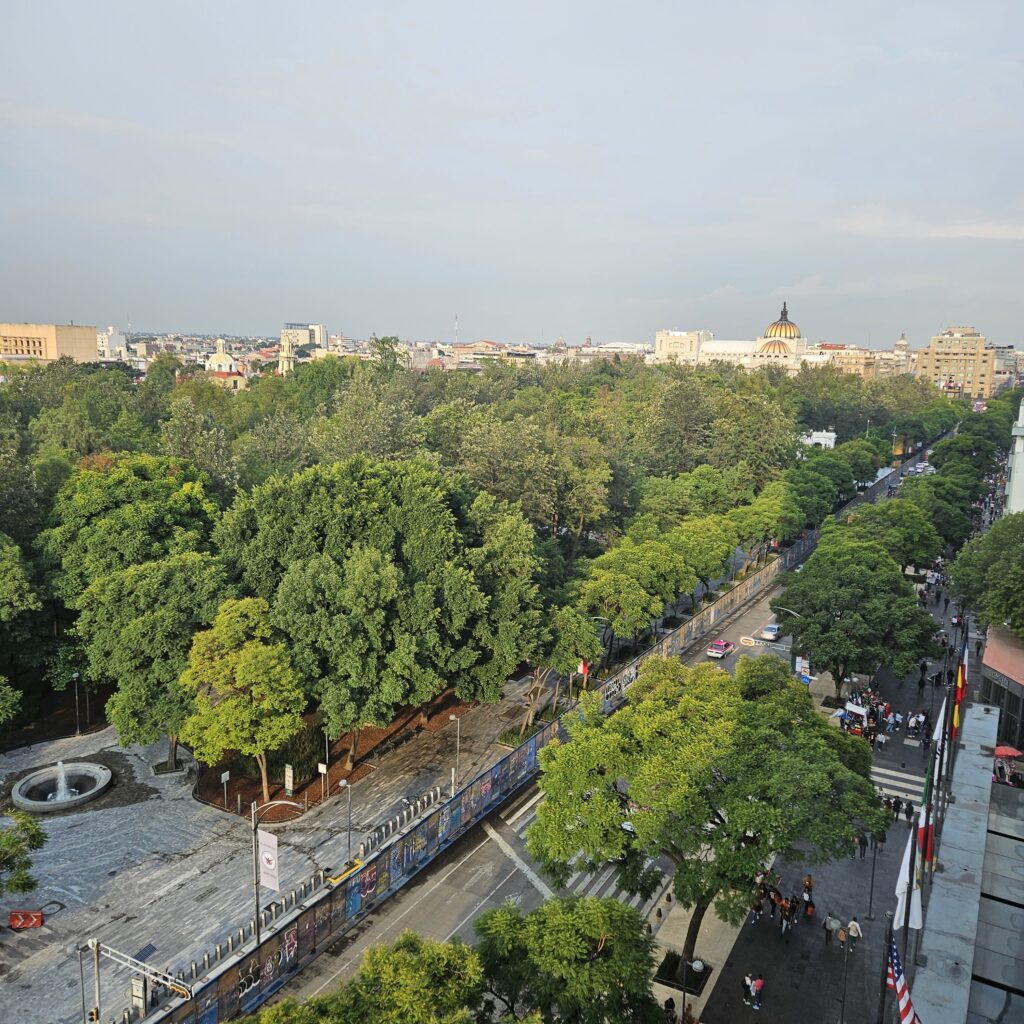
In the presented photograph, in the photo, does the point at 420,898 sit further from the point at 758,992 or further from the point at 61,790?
the point at 61,790

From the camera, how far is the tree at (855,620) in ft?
120

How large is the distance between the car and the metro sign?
3265 centimetres

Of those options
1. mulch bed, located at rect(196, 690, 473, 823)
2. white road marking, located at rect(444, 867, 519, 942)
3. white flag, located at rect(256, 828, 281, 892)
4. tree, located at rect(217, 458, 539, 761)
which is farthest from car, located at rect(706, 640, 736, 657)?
white flag, located at rect(256, 828, 281, 892)

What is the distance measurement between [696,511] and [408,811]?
36797 millimetres

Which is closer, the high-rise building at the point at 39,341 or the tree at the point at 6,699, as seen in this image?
the tree at the point at 6,699

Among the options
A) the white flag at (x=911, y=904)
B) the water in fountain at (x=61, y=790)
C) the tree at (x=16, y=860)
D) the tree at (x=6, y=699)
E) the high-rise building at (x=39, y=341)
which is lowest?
the water in fountain at (x=61, y=790)

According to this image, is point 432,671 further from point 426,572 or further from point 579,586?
point 579,586

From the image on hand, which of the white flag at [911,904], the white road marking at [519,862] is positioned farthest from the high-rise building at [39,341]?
the white flag at [911,904]

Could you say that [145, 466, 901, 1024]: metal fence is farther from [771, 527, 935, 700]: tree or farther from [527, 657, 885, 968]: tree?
[771, 527, 935, 700]: tree

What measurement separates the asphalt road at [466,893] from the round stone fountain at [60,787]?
1241 cm

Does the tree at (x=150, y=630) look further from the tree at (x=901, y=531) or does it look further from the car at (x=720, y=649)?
the tree at (x=901, y=531)

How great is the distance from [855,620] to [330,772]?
879 inches

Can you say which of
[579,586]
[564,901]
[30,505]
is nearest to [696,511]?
[579,586]

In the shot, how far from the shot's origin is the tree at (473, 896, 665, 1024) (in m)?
14.2
